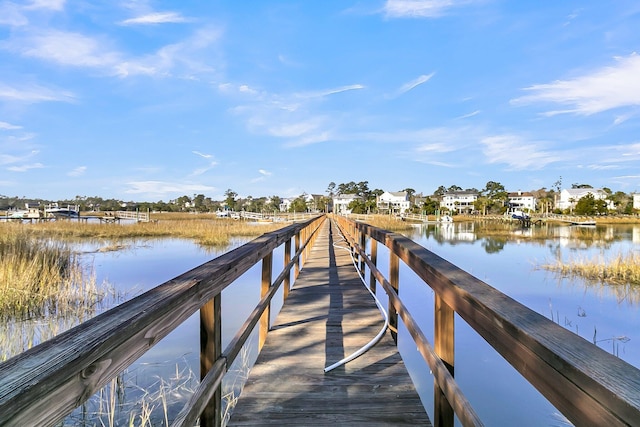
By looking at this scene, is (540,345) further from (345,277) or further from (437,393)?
(345,277)

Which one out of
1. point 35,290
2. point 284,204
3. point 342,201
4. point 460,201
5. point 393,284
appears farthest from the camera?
point 284,204

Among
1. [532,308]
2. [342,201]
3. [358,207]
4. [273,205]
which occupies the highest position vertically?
[342,201]

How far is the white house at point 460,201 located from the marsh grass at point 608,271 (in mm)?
73980

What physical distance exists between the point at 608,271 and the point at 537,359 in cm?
1353

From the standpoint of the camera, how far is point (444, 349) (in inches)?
63.5

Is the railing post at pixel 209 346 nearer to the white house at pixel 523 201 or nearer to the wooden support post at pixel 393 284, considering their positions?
the wooden support post at pixel 393 284

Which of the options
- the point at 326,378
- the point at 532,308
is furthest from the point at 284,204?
the point at 326,378

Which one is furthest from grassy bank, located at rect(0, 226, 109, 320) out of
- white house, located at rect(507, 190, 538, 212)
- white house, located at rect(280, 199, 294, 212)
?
white house, located at rect(507, 190, 538, 212)

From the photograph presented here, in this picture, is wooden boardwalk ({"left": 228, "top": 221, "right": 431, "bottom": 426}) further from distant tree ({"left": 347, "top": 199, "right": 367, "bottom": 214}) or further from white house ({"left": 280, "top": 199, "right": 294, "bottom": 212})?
white house ({"left": 280, "top": 199, "right": 294, "bottom": 212})

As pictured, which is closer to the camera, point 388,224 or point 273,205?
point 388,224

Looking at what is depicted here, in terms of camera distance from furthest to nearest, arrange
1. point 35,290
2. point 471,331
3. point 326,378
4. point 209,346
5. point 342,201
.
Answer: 1. point 342,201
2. point 35,290
3. point 471,331
4. point 326,378
5. point 209,346

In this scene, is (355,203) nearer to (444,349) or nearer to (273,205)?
(273,205)

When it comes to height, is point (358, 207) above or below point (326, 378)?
above

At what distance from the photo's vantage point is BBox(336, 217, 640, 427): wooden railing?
642 mm
